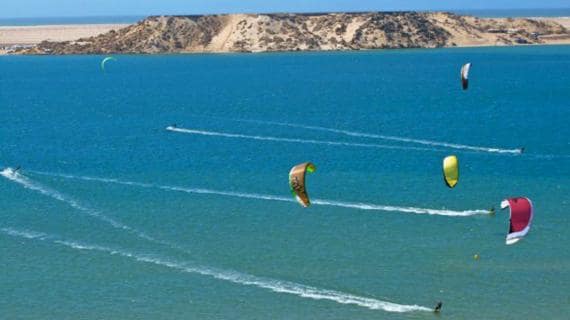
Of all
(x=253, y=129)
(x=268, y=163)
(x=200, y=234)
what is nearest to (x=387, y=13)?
(x=253, y=129)

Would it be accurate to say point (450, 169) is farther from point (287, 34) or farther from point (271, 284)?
point (287, 34)

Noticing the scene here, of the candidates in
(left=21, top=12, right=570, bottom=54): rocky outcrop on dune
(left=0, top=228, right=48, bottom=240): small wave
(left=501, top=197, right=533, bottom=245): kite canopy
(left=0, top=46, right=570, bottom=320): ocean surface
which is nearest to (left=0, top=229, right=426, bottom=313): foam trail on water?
(left=0, top=46, right=570, bottom=320): ocean surface

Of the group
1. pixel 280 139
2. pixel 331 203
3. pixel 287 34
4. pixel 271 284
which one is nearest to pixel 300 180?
pixel 271 284

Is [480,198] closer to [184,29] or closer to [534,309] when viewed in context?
[534,309]

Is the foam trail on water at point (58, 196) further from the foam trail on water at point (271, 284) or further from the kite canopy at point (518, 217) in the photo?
the kite canopy at point (518, 217)

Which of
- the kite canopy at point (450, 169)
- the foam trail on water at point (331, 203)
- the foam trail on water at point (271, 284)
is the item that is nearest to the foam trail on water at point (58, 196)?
the foam trail on water at point (271, 284)

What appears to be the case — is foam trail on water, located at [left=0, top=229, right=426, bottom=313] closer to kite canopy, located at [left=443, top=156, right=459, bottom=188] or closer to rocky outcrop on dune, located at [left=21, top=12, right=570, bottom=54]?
kite canopy, located at [left=443, top=156, right=459, bottom=188]
